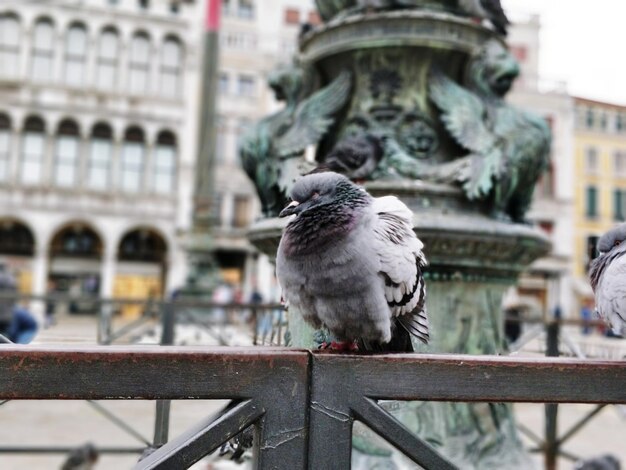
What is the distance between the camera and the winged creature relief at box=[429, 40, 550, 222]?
3.55 m

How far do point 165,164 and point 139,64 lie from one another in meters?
4.63

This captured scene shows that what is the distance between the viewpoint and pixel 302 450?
1296 millimetres

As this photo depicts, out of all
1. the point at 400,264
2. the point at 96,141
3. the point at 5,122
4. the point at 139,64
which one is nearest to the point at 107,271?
the point at 96,141

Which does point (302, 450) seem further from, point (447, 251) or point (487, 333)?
point (487, 333)

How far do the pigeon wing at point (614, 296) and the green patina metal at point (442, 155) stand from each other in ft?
4.49

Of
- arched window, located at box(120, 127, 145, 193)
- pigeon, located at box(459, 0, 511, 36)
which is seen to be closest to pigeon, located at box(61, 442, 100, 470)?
pigeon, located at box(459, 0, 511, 36)

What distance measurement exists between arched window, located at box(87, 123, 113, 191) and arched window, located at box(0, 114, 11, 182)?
10.8 feet

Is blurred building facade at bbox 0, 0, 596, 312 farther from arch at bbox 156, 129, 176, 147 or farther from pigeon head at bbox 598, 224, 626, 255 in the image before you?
pigeon head at bbox 598, 224, 626, 255

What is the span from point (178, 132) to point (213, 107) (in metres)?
14.6

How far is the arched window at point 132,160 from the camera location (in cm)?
2958

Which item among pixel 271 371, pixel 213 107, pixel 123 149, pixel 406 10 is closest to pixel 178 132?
pixel 123 149

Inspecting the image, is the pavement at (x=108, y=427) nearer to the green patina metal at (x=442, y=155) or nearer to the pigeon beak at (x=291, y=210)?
the green patina metal at (x=442, y=155)

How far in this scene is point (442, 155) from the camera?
3.88 meters

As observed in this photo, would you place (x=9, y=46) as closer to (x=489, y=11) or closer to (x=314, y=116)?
(x=314, y=116)
